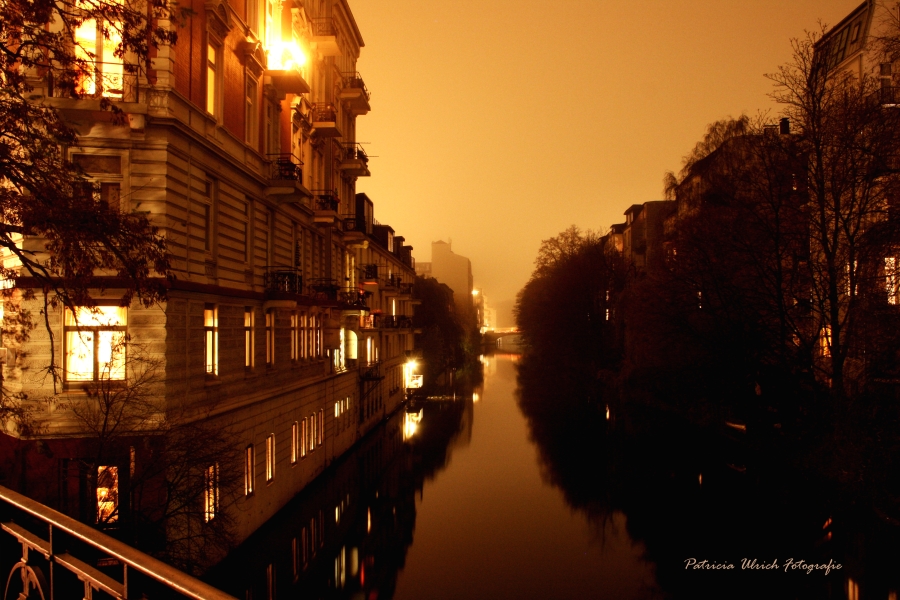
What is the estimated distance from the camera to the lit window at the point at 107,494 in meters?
9.55

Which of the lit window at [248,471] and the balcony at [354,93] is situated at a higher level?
the balcony at [354,93]

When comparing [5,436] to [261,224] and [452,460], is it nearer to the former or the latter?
[261,224]

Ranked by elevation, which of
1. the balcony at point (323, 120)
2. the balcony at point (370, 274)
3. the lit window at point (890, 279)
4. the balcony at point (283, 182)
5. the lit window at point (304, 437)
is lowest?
the lit window at point (304, 437)

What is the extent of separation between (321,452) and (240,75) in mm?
11753

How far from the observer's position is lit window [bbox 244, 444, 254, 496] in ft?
47.4

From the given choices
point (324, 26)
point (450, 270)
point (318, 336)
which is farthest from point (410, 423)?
point (450, 270)

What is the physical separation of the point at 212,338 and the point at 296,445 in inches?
242

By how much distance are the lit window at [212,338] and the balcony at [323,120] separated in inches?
410

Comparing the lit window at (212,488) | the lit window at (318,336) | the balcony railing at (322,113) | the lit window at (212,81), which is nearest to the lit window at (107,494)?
the lit window at (212,488)

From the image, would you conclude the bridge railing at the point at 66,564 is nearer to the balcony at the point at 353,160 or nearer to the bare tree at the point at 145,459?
the bare tree at the point at 145,459

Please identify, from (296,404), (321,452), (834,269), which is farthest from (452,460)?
(834,269)

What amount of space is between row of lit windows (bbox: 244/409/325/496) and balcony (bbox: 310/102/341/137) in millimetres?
9493

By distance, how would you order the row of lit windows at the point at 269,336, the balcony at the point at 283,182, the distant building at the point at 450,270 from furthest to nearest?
1. the distant building at the point at 450,270
2. the balcony at the point at 283,182
3. the row of lit windows at the point at 269,336

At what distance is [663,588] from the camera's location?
12945 mm
